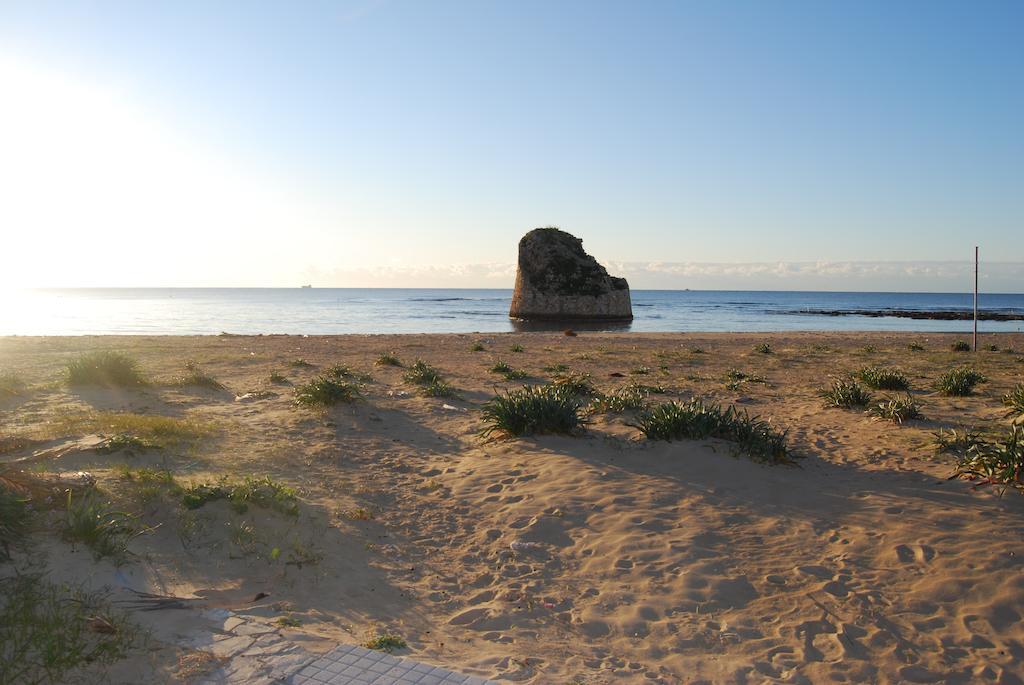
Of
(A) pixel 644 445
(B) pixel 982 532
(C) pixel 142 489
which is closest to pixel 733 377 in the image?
(A) pixel 644 445

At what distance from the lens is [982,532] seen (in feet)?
19.2

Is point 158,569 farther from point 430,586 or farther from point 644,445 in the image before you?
point 644,445

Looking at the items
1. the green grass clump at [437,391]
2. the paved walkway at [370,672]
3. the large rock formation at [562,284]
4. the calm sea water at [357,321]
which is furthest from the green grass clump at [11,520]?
the large rock formation at [562,284]

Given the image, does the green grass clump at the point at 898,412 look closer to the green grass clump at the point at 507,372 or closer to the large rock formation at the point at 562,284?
the green grass clump at the point at 507,372

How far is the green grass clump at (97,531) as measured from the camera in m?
4.93

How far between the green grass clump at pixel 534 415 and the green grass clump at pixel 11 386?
8.24 metres

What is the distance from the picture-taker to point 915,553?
18.4 feet

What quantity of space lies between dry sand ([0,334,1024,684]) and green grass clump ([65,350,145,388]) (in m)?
1.58

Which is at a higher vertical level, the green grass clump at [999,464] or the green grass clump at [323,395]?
the green grass clump at [323,395]

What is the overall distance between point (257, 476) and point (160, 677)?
12.7 ft

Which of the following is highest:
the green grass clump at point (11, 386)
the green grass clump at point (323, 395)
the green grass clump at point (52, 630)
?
the green grass clump at point (11, 386)

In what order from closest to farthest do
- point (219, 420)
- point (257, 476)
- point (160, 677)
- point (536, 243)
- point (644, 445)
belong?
point (160, 677) → point (257, 476) → point (644, 445) → point (219, 420) → point (536, 243)

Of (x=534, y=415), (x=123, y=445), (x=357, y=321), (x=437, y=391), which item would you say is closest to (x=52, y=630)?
(x=123, y=445)

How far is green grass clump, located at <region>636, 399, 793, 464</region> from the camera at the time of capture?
7836mm
